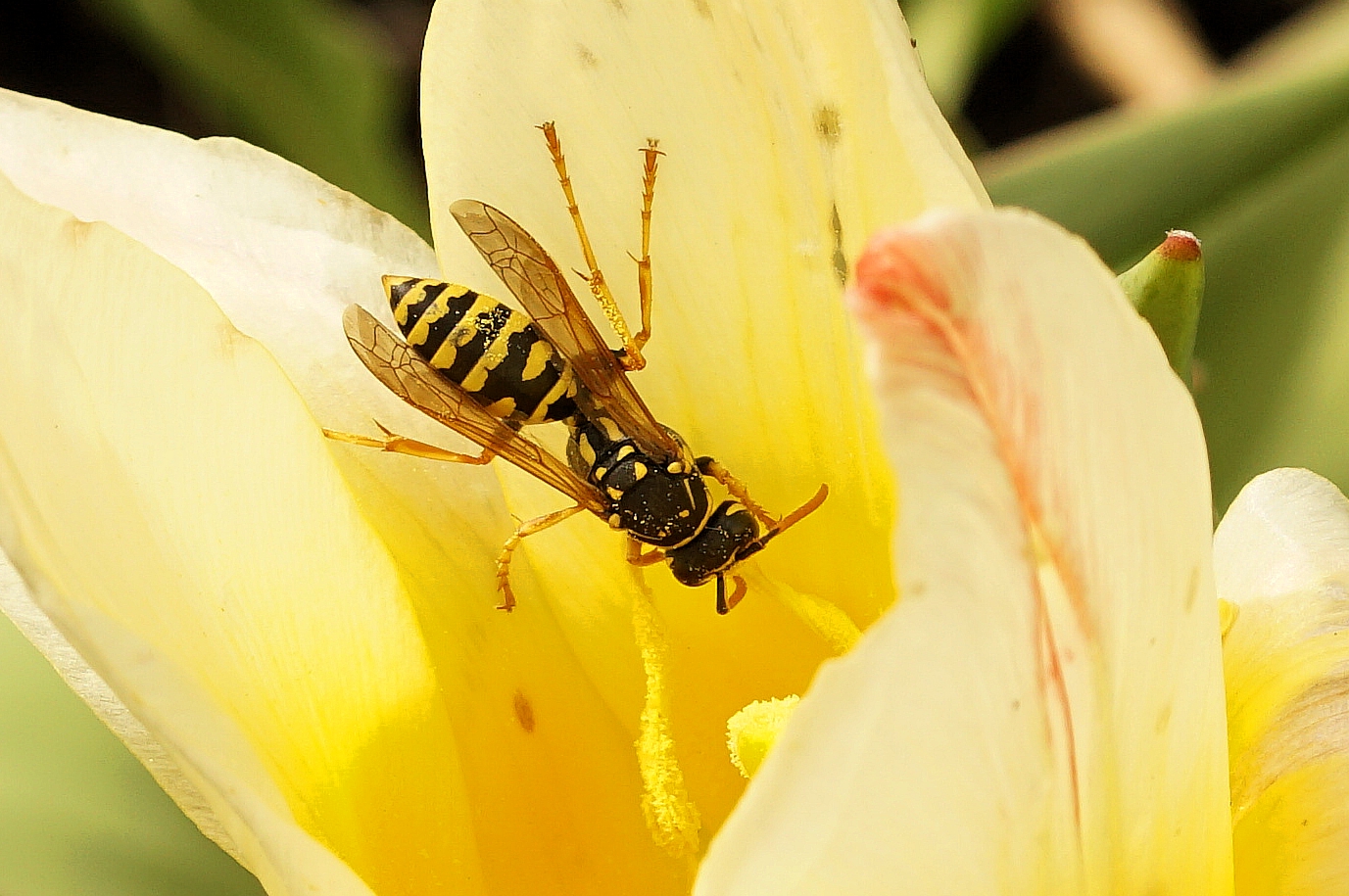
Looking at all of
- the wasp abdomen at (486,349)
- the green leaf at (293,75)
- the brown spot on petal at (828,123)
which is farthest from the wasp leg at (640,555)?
the green leaf at (293,75)

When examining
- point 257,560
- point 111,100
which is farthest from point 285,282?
point 111,100

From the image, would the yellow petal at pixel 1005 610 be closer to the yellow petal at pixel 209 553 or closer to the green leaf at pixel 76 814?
the yellow petal at pixel 209 553

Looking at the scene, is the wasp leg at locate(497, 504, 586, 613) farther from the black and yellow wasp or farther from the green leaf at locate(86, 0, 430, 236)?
the green leaf at locate(86, 0, 430, 236)

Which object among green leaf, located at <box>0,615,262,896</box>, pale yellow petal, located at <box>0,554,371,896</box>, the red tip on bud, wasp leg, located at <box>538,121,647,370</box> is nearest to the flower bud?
the red tip on bud

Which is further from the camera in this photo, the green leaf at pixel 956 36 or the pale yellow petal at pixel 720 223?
the green leaf at pixel 956 36

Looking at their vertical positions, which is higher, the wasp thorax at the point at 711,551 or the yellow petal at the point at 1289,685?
the wasp thorax at the point at 711,551

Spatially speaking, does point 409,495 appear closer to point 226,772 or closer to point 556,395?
point 556,395

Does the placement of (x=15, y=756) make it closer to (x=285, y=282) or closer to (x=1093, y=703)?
(x=285, y=282)
